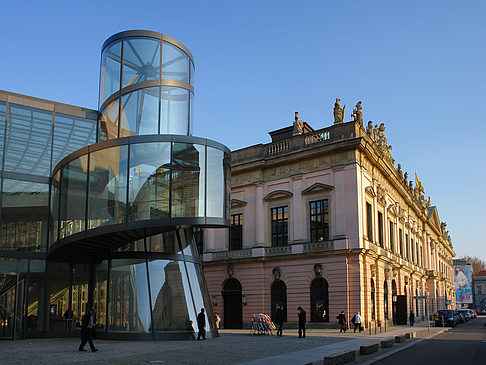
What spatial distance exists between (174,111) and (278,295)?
1865 centimetres

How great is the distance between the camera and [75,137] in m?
27.2

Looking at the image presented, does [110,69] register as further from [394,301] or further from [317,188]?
[394,301]

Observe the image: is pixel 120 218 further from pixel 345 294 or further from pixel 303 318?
pixel 345 294

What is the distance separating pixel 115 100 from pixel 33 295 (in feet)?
33.7

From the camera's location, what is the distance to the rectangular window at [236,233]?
4153 cm

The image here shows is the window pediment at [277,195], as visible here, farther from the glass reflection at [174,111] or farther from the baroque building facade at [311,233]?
the glass reflection at [174,111]

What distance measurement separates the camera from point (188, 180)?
69.8 ft

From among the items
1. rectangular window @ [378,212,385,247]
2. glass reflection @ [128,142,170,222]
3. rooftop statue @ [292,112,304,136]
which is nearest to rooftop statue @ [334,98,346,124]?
rooftop statue @ [292,112,304,136]

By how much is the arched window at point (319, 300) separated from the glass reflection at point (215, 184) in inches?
652

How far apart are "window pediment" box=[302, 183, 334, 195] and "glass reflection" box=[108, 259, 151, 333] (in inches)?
701

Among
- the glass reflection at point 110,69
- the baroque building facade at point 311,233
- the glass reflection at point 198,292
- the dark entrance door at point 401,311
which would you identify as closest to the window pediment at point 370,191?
the baroque building facade at point 311,233

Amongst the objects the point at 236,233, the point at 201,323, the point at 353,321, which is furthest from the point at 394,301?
the point at 201,323

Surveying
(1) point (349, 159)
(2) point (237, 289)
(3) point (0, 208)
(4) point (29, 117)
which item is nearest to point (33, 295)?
(3) point (0, 208)

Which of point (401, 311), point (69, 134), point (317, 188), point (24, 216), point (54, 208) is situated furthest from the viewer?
point (401, 311)
